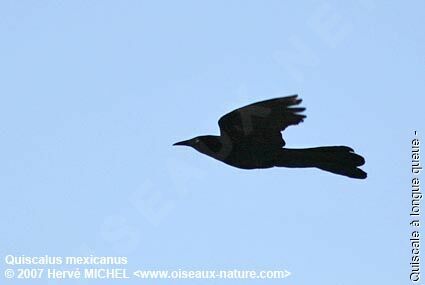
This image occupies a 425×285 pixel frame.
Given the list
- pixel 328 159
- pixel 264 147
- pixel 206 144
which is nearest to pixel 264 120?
pixel 264 147

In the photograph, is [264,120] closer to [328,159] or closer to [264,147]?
[264,147]

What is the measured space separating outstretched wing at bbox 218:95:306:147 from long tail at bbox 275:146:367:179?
224mm

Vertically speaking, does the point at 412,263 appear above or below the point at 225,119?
below

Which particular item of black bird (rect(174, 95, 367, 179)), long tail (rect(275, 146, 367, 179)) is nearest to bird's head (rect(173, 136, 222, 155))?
black bird (rect(174, 95, 367, 179))

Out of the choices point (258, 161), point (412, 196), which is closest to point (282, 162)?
point (258, 161)

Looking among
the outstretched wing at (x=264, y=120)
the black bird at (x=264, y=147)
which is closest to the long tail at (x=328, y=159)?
the black bird at (x=264, y=147)

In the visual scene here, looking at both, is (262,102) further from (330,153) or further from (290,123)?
(330,153)

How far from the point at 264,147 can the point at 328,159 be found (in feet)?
2.61

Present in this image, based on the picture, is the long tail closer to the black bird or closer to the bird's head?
the black bird

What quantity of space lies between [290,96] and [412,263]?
338 cm

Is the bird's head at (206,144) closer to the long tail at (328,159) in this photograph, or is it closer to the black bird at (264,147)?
the black bird at (264,147)

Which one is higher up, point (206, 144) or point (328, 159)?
point (206, 144)

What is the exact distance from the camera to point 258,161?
11.3 metres

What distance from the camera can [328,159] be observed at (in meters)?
11.3
